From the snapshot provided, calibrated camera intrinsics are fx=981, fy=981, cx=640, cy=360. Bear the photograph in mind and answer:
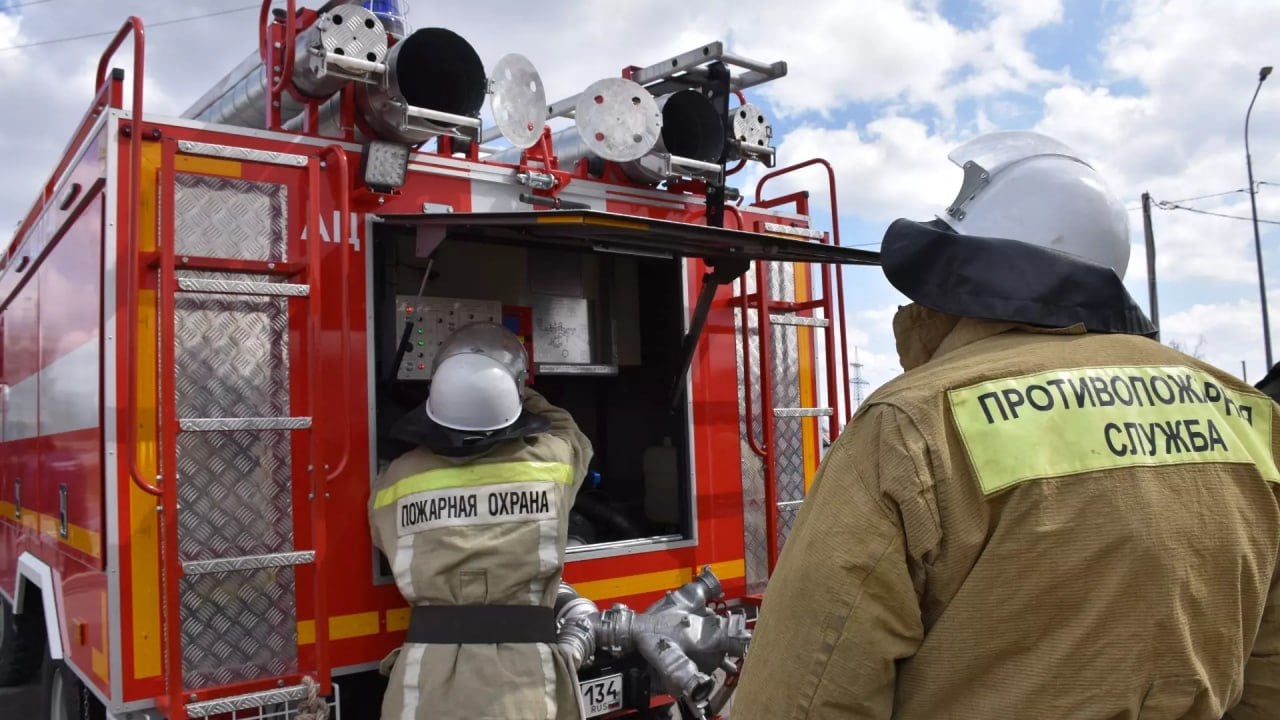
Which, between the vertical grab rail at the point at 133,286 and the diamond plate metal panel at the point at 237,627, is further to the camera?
the diamond plate metal panel at the point at 237,627

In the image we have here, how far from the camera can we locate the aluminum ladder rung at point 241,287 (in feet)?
10.1

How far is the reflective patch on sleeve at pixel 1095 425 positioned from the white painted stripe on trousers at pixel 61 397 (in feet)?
9.33

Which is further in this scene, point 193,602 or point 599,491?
point 599,491

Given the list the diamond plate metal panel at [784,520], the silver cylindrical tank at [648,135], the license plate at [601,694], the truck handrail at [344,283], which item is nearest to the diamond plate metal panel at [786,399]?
the diamond plate metal panel at [784,520]

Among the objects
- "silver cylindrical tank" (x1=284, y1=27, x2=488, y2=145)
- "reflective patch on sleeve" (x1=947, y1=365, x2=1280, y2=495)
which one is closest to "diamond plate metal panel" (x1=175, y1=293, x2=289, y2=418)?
"silver cylindrical tank" (x1=284, y1=27, x2=488, y2=145)

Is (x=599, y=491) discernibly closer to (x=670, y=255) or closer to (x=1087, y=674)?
(x=670, y=255)

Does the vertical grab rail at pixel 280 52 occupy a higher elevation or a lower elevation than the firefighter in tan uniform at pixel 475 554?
higher

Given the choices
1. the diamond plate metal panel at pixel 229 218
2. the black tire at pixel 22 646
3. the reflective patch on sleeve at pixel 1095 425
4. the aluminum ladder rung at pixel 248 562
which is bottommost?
the black tire at pixel 22 646

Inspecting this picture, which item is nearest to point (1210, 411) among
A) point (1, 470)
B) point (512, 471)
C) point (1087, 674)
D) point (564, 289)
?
point (1087, 674)

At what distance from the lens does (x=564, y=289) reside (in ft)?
15.7

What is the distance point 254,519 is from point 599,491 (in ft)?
7.16

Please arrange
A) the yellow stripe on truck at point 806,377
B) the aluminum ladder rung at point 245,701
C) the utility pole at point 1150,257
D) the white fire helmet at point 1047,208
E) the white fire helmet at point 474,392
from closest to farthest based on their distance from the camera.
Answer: the white fire helmet at point 1047,208, the aluminum ladder rung at point 245,701, the white fire helmet at point 474,392, the yellow stripe on truck at point 806,377, the utility pole at point 1150,257

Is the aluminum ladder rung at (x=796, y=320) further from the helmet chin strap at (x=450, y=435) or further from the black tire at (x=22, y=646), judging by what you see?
the black tire at (x=22, y=646)

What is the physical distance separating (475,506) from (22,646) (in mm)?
3850
